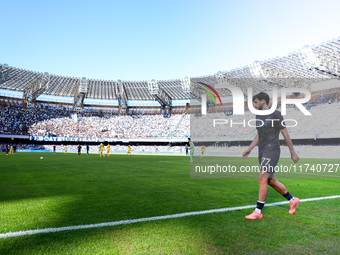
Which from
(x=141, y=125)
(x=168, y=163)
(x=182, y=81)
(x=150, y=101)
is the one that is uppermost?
(x=182, y=81)

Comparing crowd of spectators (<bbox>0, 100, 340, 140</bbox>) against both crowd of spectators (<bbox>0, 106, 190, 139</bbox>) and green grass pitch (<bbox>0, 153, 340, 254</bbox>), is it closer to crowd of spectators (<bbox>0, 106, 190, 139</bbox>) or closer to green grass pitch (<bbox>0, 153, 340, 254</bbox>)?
crowd of spectators (<bbox>0, 106, 190, 139</bbox>)

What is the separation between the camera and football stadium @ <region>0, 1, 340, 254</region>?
3416mm

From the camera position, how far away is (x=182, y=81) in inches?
2499

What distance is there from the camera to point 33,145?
2173 inches

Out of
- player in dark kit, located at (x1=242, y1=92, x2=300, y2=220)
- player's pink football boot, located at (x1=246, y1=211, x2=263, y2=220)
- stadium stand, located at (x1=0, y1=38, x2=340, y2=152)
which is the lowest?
player's pink football boot, located at (x1=246, y1=211, x2=263, y2=220)

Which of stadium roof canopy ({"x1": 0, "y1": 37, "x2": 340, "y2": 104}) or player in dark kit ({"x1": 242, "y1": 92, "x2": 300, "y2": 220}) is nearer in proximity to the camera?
player in dark kit ({"x1": 242, "y1": 92, "x2": 300, "y2": 220})

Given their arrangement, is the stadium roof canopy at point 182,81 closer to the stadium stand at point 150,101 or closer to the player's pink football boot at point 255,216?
Answer: the stadium stand at point 150,101

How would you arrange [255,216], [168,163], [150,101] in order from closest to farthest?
[255,216]
[168,163]
[150,101]

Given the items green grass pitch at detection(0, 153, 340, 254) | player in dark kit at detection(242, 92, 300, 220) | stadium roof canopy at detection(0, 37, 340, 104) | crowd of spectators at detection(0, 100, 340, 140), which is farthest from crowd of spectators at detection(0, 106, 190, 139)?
player in dark kit at detection(242, 92, 300, 220)

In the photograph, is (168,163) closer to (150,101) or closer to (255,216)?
(255,216)

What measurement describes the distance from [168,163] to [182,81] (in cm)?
4575

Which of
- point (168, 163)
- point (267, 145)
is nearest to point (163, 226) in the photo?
point (267, 145)

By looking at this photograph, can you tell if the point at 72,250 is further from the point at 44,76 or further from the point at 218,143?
the point at 44,76

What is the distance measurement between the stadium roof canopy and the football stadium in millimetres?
249
